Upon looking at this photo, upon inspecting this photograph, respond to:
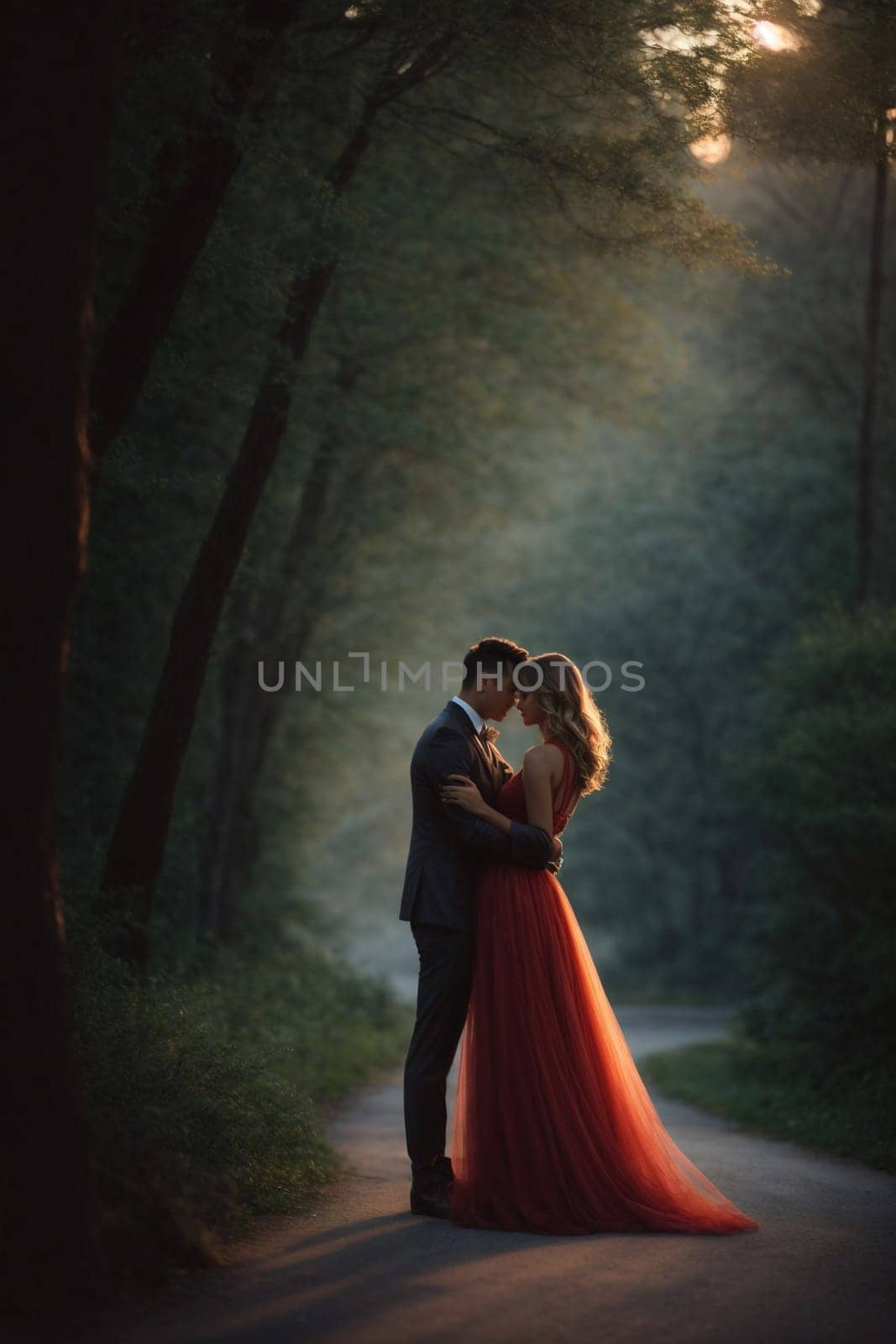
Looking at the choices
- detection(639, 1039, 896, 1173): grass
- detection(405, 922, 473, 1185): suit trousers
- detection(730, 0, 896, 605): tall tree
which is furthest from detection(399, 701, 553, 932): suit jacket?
detection(730, 0, 896, 605): tall tree

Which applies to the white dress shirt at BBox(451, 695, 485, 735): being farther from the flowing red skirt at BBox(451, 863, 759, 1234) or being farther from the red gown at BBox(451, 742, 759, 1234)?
the flowing red skirt at BBox(451, 863, 759, 1234)

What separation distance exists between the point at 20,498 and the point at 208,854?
1195 centimetres

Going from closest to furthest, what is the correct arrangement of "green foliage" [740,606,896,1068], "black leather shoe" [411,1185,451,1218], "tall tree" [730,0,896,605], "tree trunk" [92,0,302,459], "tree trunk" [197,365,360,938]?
"black leather shoe" [411,1185,451,1218], "tree trunk" [92,0,302,459], "tall tree" [730,0,896,605], "green foliage" [740,606,896,1068], "tree trunk" [197,365,360,938]

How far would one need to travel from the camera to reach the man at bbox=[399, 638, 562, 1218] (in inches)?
255

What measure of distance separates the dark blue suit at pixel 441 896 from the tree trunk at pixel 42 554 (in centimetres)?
214

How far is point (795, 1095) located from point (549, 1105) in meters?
7.06

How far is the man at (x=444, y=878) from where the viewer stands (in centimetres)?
648

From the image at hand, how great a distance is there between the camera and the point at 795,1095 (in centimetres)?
1256

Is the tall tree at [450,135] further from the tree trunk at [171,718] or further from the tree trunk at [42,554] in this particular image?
the tree trunk at [42,554]

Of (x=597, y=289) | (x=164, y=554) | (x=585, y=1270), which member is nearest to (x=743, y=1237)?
(x=585, y=1270)

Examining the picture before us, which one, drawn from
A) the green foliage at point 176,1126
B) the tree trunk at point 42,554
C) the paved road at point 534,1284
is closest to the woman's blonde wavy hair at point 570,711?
the paved road at point 534,1284

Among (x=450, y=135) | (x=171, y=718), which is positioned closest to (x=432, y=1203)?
(x=171, y=718)

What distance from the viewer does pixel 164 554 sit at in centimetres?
1234

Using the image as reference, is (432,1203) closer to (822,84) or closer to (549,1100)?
(549,1100)
